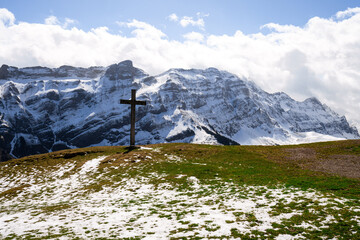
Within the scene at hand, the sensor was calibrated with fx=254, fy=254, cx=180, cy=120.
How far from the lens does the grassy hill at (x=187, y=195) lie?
17.7m

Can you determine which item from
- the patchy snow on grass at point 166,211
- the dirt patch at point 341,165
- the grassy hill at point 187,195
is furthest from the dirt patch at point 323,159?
the patchy snow on grass at point 166,211

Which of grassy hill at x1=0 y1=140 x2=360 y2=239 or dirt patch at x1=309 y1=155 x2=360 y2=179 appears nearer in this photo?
grassy hill at x1=0 y1=140 x2=360 y2=239

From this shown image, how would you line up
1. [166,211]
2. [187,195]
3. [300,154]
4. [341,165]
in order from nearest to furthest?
1. [166,211]
2. [187,195]
3. [341,165]
4. [300,154]

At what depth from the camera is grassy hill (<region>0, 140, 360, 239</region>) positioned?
17688 mm

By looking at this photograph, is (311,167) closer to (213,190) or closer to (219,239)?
(213,190)

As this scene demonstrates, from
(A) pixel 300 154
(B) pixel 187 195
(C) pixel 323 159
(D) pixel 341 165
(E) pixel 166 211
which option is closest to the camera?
(E) pixel 166 211

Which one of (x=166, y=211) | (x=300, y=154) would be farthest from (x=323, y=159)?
(x=166, y=211)

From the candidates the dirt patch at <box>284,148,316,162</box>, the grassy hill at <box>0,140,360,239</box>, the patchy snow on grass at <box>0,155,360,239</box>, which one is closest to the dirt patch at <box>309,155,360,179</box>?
the grassy hill at <box>0,140,360,239</box>

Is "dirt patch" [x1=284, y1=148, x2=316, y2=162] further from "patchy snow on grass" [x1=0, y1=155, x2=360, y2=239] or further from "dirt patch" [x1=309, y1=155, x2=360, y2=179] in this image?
"patchy snow on grass" [x1=0, y1=155, x2=360, y2=239]

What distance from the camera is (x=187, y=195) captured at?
85.8 feet

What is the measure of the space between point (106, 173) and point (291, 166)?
89.6ft

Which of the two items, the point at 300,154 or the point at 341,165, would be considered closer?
the point at 341,165

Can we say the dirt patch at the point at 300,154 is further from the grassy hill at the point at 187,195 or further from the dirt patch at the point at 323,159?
the grassy hill at the point at 187,195

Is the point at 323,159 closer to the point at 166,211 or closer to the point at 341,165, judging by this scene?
the point at 341,165
